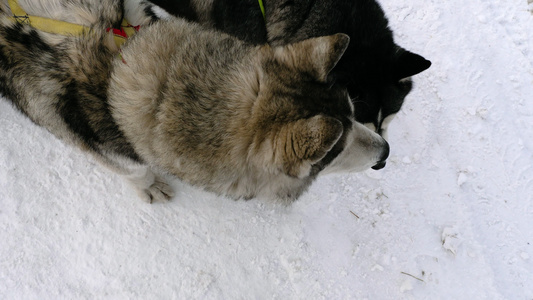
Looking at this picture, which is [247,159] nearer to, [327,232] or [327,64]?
[327,64]

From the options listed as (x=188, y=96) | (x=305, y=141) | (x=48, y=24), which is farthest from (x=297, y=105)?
(x=48, y=24)

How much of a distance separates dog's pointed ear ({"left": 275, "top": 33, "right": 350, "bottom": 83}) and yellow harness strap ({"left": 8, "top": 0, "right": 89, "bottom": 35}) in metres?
1.38

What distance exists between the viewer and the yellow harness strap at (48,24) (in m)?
2.24

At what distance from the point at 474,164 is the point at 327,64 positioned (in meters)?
2.98

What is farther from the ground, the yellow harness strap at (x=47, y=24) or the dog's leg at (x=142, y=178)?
the yellow harness strap at (x=47, y=24)

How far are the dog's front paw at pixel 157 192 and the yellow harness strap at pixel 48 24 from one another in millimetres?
1769

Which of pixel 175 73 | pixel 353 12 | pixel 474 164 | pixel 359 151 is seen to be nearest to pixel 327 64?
pixel 359 151

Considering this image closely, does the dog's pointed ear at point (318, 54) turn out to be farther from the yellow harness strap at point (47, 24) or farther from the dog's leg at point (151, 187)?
the dog's leg at point (151, 187)

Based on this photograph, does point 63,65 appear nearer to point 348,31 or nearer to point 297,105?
point 297,105

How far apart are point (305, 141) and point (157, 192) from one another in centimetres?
237

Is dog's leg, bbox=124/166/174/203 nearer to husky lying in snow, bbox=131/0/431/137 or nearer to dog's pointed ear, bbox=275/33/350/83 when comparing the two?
husky lying in snow, bbox=131/0/431/137

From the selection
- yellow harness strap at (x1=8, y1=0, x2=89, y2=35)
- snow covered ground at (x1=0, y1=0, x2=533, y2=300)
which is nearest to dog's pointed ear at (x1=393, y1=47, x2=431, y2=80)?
snow covered ground at (x1=0, y1=0, x2=533, y2=300)

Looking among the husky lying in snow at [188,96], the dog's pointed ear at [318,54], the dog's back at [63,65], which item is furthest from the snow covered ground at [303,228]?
the dog's pointed ear at [318,54]

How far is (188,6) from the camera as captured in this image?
3.35 meters
